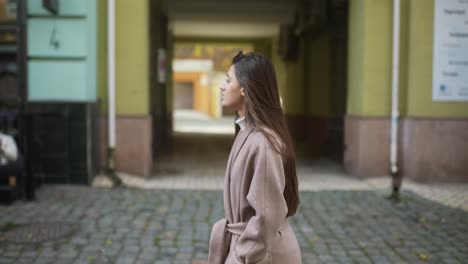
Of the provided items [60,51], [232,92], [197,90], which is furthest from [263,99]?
[197,90]

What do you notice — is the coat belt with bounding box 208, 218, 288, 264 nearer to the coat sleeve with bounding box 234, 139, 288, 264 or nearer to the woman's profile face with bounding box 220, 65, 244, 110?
the coat sleeve with bounding box 234, 139, 288, 264

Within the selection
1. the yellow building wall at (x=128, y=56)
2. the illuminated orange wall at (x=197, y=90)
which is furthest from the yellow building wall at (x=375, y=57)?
the illuminated orange wall at (x=197, y=90)

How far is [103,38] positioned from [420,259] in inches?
229

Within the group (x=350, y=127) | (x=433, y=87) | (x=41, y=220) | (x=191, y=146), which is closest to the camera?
(x=41, y=220)

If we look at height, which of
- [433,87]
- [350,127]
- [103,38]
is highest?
[103,38]

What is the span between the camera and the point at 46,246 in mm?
5215

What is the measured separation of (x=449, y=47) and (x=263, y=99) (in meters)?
7.17

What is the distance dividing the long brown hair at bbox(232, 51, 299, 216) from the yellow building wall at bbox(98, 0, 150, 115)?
6.70 metres

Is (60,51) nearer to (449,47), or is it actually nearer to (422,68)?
(422,68)

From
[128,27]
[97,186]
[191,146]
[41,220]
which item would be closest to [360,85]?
[128,27]

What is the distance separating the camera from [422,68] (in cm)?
865

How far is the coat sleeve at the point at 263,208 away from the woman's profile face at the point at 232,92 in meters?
0.23

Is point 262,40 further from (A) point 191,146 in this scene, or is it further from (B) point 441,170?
(B) point 441,170

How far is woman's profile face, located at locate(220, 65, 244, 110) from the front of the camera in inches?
90.5
